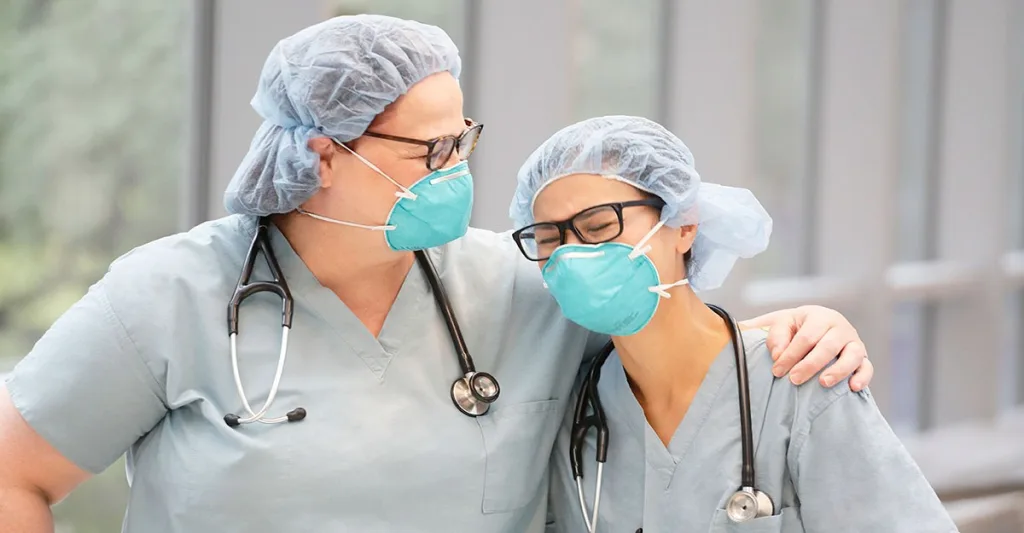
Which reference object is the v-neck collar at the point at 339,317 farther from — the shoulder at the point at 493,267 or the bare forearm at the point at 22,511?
the bare forearm at the point at 22,511

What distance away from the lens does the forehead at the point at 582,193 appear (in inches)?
63.9

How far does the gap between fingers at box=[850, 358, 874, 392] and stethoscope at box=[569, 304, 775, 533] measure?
6.0 inches

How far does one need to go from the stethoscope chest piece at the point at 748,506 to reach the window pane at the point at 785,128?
119 inches

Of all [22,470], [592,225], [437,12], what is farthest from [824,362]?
[437,12]

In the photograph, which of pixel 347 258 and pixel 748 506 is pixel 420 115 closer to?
pixel 347 258

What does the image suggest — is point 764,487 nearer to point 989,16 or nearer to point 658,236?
point 658,236

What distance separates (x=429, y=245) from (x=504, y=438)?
32 centimetres

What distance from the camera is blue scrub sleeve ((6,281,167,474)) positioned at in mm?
1576

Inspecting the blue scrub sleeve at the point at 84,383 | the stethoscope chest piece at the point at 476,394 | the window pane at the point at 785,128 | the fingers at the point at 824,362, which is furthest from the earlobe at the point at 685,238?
the window pane at the point at 785,128

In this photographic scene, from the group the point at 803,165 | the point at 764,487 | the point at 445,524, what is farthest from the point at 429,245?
the point at 803,165

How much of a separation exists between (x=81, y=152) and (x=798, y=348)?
1740 mm

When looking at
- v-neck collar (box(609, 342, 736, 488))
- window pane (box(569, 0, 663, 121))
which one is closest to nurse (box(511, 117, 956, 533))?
v-neck collar (box(609, 342, 736, 488))

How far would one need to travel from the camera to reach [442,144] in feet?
5.51

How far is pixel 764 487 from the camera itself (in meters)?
1.62
